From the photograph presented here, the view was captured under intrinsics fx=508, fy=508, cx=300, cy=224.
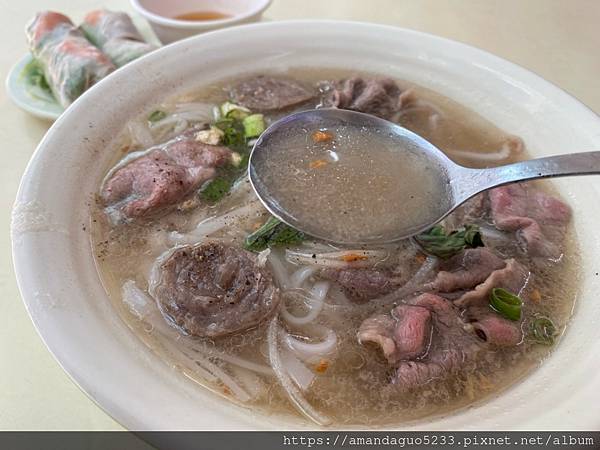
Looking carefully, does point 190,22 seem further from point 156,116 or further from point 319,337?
point 319,337

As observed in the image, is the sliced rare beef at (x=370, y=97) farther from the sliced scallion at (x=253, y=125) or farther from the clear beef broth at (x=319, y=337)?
the clear beef broth at (x=319, y=337)

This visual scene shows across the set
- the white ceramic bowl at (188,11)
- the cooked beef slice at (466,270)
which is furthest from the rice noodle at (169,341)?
the white ceramic bowl at (188,11)

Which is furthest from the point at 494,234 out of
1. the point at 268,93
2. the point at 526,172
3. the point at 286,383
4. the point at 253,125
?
the point at 268,93

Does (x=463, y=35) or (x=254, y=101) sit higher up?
(x=254, y=101)

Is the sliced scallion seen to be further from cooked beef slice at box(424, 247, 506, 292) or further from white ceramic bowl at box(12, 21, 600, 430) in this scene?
cooked beef slice at box(424, 247, 506, 292)

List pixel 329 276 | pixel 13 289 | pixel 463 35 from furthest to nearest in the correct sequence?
pixel 463 35 < pixel 13 289 < pixel 329 276

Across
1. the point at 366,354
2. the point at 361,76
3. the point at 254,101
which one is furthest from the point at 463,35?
the point at 366,354

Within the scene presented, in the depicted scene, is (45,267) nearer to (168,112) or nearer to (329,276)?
(329,276)
